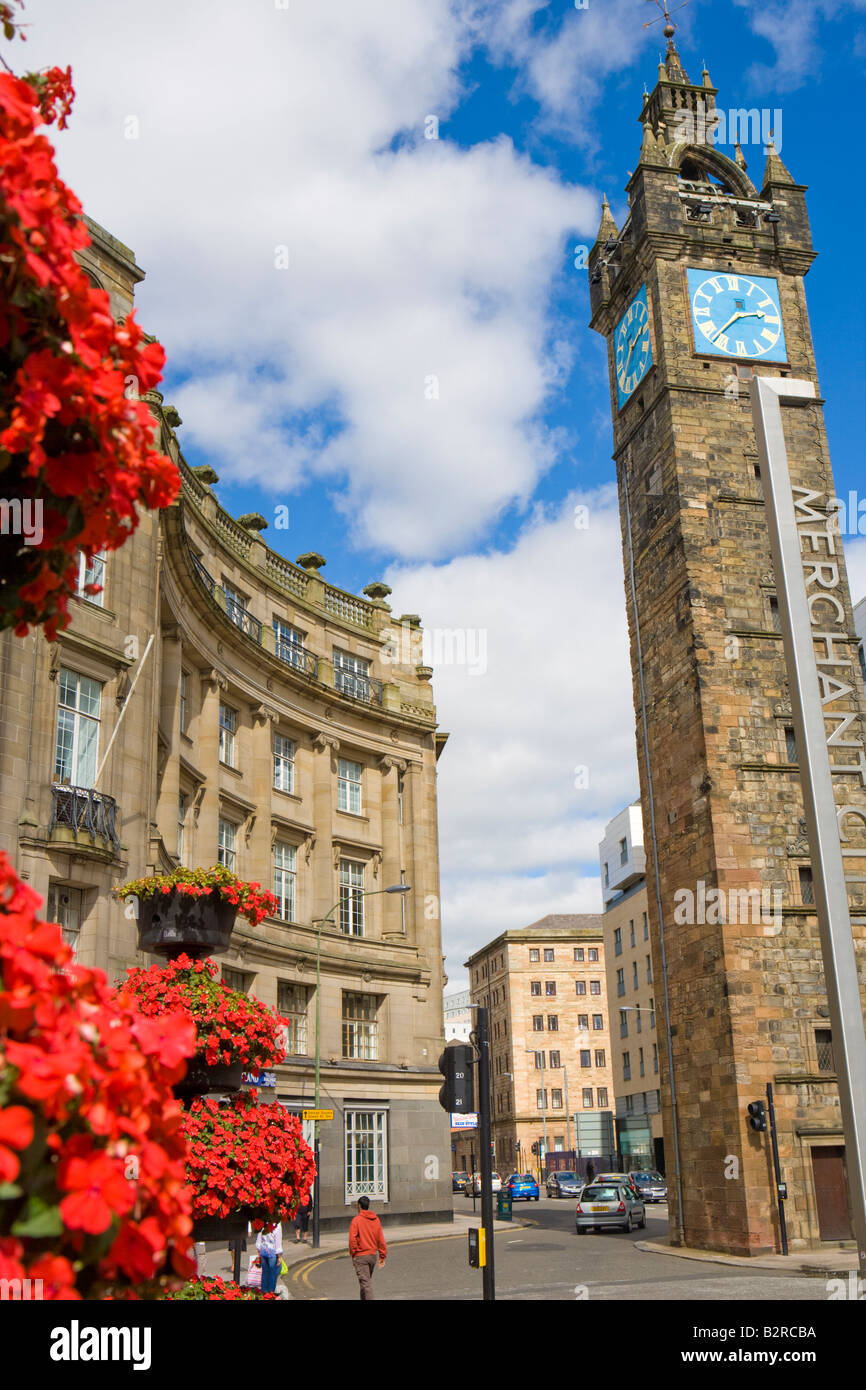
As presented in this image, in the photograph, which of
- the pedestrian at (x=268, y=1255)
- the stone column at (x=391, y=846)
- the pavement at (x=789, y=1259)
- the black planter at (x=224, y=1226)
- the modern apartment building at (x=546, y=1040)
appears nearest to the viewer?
the black planter at (x=224, y=1226)

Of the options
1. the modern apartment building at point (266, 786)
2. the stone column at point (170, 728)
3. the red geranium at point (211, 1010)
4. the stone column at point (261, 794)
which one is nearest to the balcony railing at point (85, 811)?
the modern apartment building at point (266, 786)

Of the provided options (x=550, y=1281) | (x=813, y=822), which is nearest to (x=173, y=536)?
(x=550, y=1281)

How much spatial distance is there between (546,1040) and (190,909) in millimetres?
104697

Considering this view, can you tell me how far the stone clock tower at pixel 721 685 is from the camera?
97.2 feet

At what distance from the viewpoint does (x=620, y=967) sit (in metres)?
85.8

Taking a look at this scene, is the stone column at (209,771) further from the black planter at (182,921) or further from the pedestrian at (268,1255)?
the black planter at (182,921)

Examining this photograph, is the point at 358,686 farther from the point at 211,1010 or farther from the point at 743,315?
the point at 211,1010

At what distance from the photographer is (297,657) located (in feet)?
150

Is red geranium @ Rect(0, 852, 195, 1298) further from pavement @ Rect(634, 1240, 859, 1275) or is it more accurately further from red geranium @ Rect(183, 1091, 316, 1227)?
pavement @ Rect(634, 1240, 859, 1275)

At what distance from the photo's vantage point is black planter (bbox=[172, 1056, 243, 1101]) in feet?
34.6

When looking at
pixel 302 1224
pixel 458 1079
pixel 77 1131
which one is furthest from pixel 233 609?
pixel 77 1131

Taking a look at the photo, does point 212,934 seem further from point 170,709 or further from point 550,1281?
point 170,709

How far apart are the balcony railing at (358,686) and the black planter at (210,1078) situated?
36260mm

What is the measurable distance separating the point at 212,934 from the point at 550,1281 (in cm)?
1463
